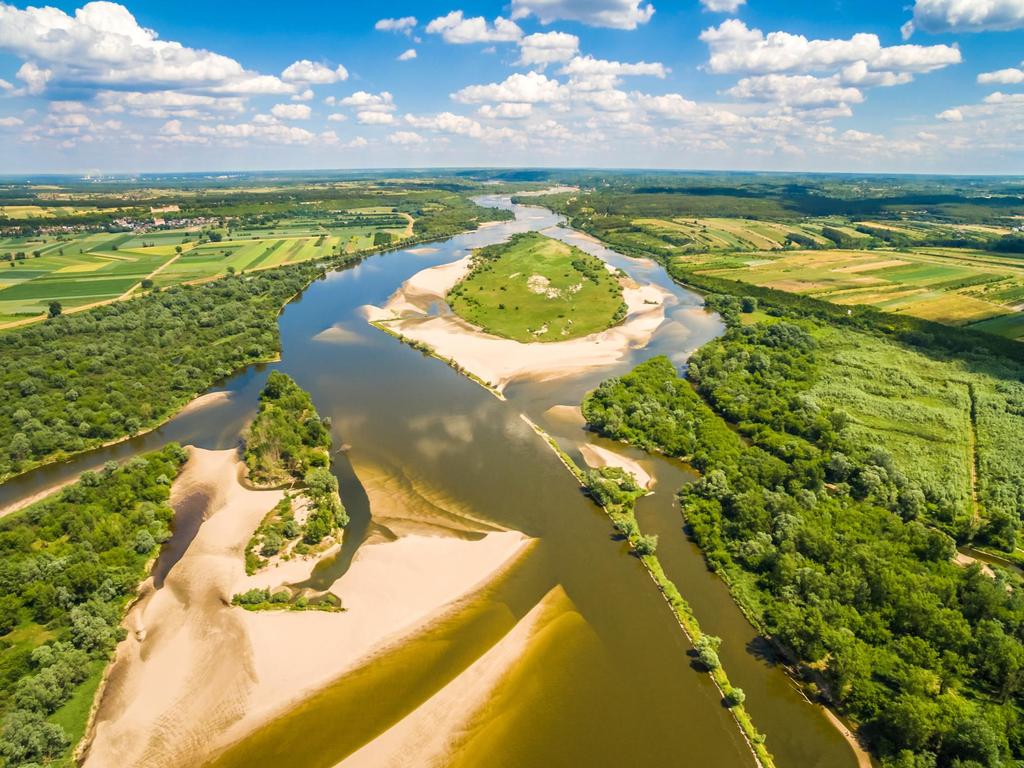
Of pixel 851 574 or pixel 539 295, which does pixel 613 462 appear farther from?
pixel 539 295

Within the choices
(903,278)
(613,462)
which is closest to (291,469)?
(613,462)

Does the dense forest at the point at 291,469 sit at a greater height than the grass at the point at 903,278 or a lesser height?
lesser

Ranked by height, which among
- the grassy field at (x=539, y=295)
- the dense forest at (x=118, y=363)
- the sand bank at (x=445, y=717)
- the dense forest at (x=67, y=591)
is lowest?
the sand bank at (x=445, y=717)

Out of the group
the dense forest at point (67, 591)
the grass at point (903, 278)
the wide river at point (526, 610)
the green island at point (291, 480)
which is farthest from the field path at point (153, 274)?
the grass at point (903, 278)

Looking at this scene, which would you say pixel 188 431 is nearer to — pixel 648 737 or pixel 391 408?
pixel 391 408

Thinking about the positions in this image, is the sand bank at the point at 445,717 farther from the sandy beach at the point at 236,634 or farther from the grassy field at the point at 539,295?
the grassy field at the point at 539,295

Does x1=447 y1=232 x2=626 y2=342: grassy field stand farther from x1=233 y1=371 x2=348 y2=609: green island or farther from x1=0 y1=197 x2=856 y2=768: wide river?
x1=233 y1=371 x2=348 y2=609: green island
